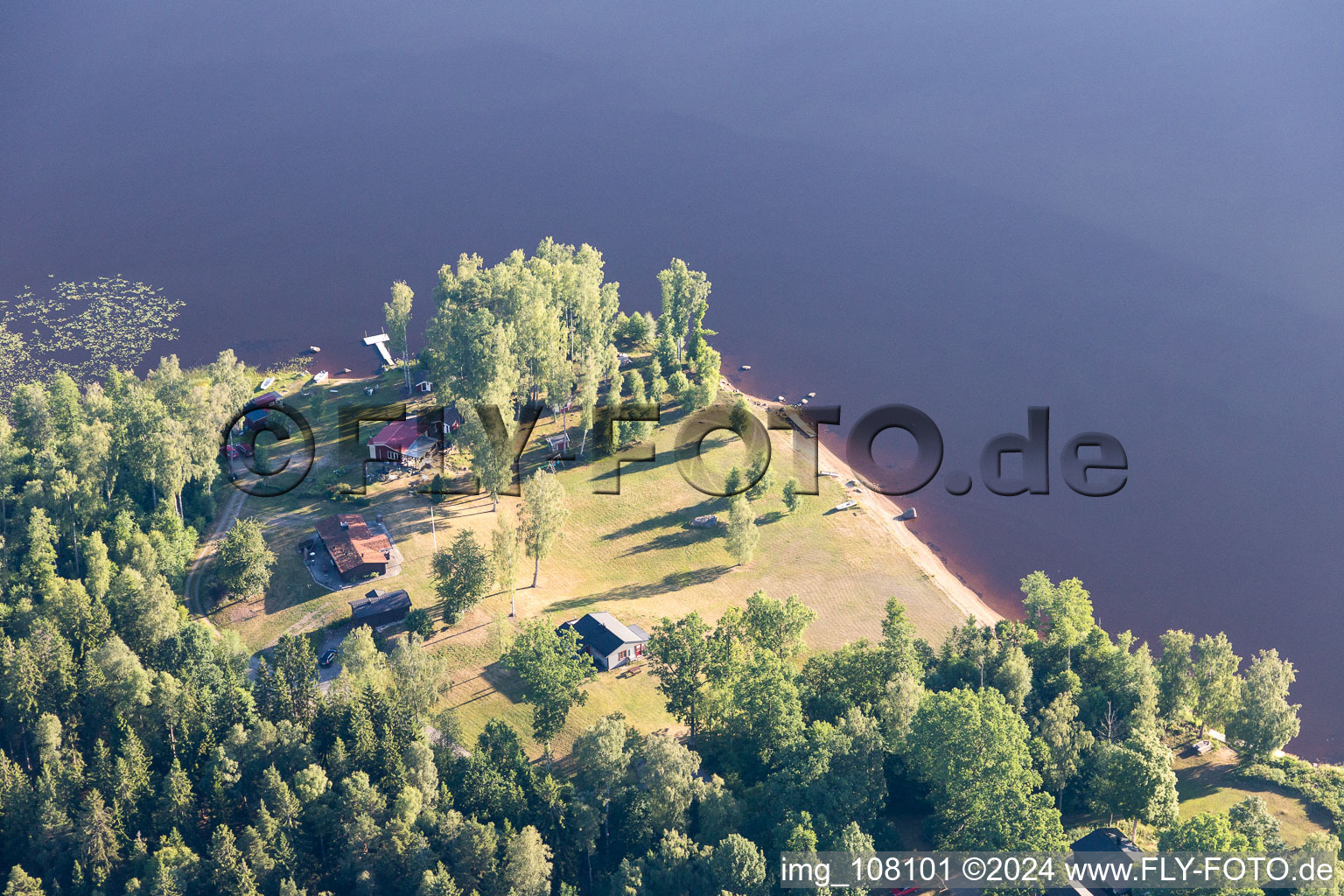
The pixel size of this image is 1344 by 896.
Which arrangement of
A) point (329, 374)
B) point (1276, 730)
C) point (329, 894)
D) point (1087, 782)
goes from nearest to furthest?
point (329, 894)
point (1087, 782)
point (1276, 730)
point (329, 374)

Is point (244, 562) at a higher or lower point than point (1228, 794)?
higher

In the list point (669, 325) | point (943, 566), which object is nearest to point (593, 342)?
point (669, 325)

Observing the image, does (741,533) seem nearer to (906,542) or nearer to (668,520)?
(668,520)

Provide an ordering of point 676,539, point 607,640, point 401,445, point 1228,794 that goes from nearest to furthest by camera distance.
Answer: point 1228,794 < point 607,640 < point 676,539 < point 401,445

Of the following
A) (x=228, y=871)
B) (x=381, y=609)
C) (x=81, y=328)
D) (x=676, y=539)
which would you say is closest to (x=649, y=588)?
(x=676, y=539)

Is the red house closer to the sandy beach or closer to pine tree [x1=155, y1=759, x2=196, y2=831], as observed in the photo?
the sandy beach

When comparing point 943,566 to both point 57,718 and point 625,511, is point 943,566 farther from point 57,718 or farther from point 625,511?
point 57,718

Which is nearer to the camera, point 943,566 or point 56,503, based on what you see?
point 56,503
